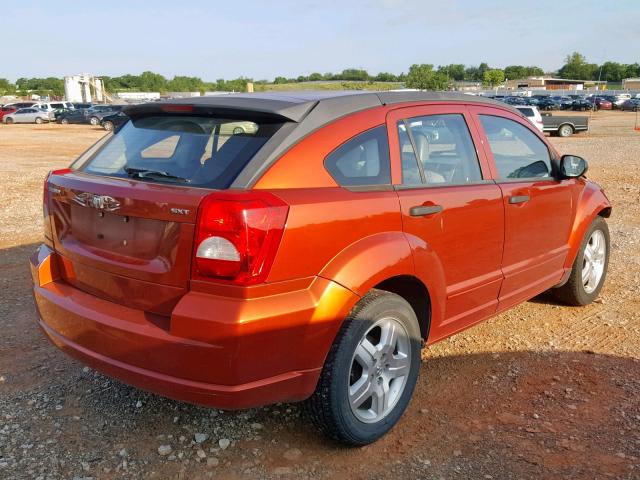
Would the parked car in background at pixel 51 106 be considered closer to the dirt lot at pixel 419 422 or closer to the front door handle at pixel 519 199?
the dirt lot at pixel 419 422

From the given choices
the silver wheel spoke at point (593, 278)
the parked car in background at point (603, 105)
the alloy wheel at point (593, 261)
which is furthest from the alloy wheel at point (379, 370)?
the parked car in background at point (603, 105)

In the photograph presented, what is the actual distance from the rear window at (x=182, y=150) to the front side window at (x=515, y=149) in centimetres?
179

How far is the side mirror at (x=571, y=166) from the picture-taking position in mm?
4398

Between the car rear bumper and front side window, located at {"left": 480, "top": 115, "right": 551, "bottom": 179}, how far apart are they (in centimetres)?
180

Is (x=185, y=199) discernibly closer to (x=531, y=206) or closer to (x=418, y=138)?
(x=418, y=138)

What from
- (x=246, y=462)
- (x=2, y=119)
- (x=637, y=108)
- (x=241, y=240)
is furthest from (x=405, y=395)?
(x=637, y=108)

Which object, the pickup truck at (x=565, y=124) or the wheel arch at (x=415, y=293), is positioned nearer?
the wheel arch at (x=415, y=293)

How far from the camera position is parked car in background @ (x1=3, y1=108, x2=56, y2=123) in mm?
46875

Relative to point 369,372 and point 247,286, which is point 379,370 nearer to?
point 369,372

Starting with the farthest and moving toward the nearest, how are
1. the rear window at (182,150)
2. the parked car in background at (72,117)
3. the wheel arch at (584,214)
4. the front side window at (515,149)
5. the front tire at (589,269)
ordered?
the parked car in background at (72,117) < the front tire at (589,269) < the wheel arch at (584,214) < the front side window at (515,149) < the rear window at (182,150)

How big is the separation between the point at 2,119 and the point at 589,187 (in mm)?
52232

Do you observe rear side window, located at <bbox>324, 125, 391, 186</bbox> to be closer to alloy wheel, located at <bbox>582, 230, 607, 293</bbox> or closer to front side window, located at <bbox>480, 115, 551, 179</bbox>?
front side window, located at <bbox>480, 115, 551, 179</bbox>

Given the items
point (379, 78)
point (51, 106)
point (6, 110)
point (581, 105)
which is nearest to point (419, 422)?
point (51, 106)

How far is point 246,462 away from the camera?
2928 mm
